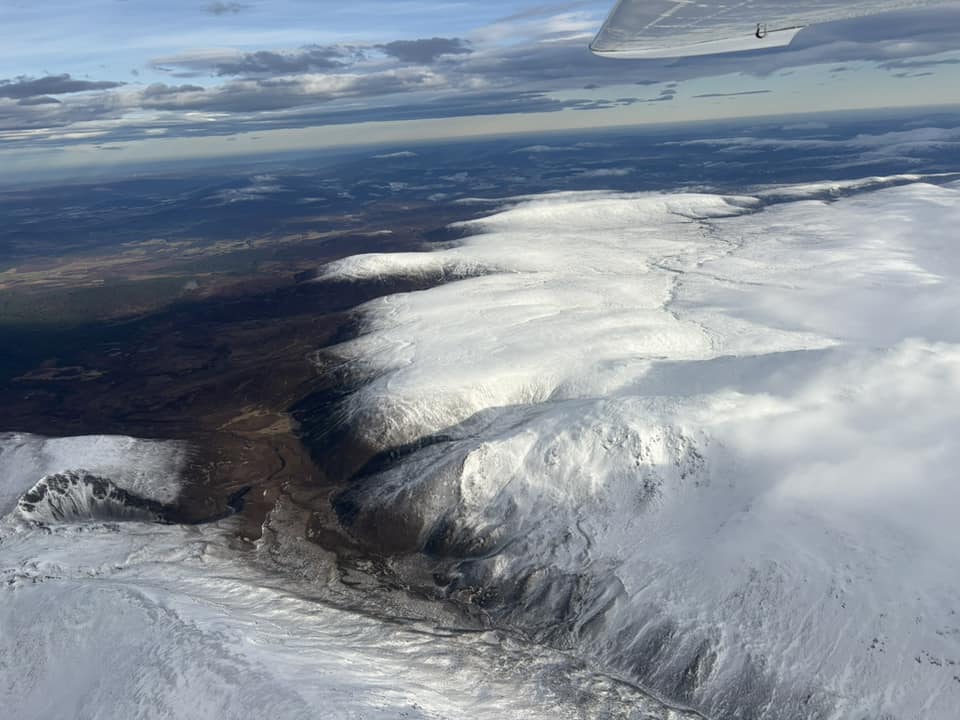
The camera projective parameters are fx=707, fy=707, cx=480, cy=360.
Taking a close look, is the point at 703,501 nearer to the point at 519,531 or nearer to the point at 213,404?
the point at 519,531

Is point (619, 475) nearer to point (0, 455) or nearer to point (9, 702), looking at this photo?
point (9, 702)

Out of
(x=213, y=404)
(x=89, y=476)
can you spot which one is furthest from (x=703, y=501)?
(x=213, y=404)

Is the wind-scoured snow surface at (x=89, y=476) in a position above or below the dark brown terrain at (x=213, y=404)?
above

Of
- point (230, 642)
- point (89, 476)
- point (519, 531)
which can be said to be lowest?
point (519, 531)

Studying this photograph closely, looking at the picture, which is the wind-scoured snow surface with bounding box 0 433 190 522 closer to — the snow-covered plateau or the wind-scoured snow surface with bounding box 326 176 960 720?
the snow-covered plateau

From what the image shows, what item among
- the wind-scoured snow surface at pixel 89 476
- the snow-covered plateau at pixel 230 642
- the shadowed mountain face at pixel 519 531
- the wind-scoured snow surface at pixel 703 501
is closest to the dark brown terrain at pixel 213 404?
the shadowed mountain face at pixel 519 531

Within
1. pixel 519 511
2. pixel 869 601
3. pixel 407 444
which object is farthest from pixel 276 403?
pixel 869 601

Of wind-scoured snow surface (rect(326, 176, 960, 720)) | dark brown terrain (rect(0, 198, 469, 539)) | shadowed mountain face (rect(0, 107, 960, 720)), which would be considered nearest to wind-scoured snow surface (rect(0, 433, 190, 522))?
shadowed mountain face (rect(0, 107, 960, 720))

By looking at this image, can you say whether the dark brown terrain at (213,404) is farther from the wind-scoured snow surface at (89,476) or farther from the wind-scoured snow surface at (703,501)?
the wind-scoured snow surface at (703,501)
